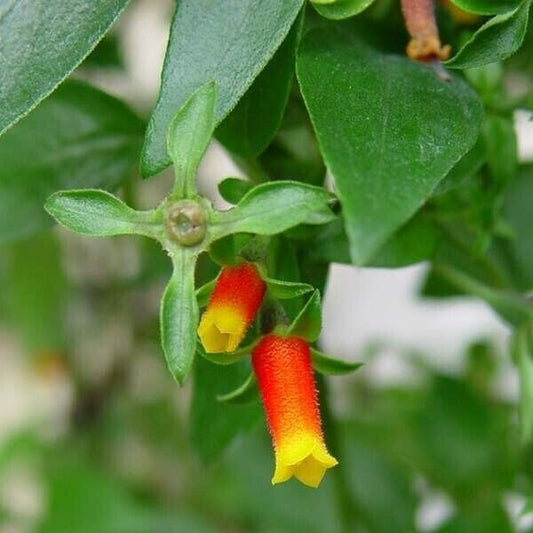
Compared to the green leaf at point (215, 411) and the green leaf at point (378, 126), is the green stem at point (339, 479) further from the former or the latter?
the green leaf at point (378, 126)

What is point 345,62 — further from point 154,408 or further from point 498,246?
point 154,408

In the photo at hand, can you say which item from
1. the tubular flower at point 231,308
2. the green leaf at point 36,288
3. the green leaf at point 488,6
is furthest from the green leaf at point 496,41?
the green leaf at point 36,288

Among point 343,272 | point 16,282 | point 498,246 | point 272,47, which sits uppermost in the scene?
point 272,47

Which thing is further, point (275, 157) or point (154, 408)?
point (154, 408)

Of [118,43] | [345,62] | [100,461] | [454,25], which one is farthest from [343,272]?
[345,62]

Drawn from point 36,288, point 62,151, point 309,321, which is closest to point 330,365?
point 309,321

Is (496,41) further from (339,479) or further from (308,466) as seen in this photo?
(339,479)
